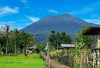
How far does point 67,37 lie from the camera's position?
115 meters

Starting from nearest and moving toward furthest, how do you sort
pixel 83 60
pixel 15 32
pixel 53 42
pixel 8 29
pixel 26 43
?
pixel 83 60 < pixel 8 29 < pixel 15 32 < pixel 26 43 < pixel 53 42

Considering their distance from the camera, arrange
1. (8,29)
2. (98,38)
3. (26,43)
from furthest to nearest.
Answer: (26,43)
(8,29)
(98,38)

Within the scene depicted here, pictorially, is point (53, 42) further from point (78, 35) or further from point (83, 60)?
point (83, 60)

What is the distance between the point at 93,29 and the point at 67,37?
271ft

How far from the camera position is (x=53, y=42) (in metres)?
110

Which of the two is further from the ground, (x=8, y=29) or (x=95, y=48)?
(x=8, y=29)

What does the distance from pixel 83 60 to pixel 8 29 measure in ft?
196

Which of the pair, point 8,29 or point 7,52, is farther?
point 8,29

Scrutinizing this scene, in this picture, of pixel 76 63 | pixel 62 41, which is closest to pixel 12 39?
pixel 62 41

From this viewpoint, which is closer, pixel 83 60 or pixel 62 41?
pixel 83 60

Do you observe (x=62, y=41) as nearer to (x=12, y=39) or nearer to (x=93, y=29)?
(x=12, y=39)

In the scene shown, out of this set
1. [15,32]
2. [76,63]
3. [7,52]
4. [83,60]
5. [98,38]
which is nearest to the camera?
[83,60]

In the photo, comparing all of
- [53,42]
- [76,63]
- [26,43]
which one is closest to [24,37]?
[26,43]

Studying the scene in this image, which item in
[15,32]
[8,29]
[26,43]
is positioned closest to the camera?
[8,29]
